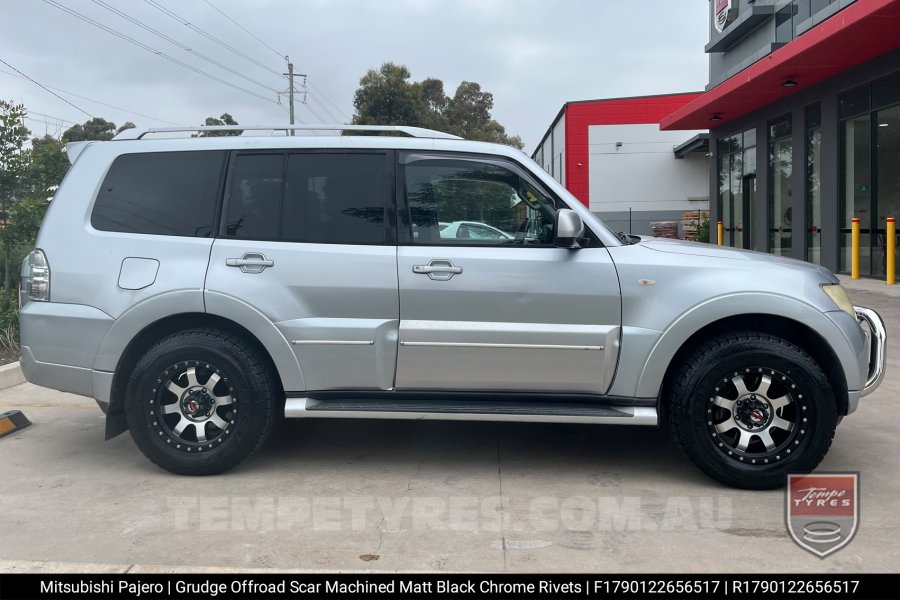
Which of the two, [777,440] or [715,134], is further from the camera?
[715,134]

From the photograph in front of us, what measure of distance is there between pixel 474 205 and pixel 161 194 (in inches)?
75.9

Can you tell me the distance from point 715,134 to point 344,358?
76.4 ft

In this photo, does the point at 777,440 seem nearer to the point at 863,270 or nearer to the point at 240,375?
the point at 240,375

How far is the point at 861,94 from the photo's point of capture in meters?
15.7

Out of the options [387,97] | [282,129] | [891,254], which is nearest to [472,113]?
[387,97]

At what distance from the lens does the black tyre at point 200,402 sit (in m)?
4.77

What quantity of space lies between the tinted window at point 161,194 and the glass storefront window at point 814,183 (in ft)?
51.3

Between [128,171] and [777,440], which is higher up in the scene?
[128,171]

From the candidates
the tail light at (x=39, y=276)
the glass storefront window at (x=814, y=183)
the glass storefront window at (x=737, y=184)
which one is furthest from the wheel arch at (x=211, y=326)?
the glass storefront window at (x=737, y=184)

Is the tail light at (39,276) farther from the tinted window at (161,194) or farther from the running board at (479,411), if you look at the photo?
the running board at (479,411)

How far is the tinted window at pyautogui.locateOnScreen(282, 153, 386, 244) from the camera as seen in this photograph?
4.85 m

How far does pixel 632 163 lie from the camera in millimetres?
40438
